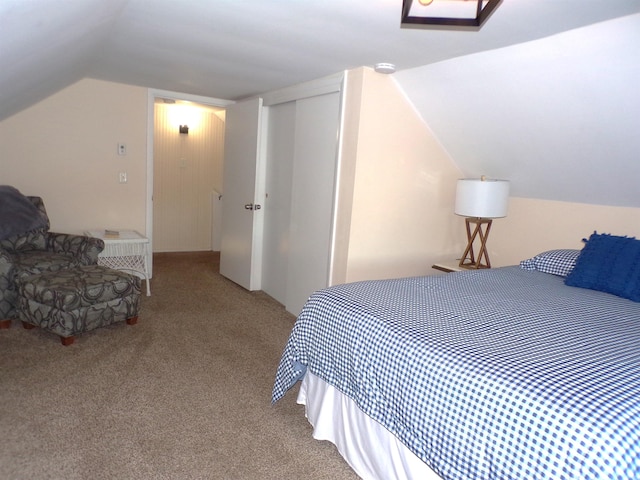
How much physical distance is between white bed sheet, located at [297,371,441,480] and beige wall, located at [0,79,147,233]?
10.1 ft

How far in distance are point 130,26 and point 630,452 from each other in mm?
2854

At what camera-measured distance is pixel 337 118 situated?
10.5 feet

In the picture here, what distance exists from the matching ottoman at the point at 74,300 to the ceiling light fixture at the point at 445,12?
252 cm

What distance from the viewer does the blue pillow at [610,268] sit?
2.36 metres

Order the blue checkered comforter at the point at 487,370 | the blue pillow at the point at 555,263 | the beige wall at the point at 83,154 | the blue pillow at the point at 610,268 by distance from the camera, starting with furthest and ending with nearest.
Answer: the beige wall at the point at 83,154, the blue pillow at the point at 555,263, the blue pillow at the point at 610,268, the blue checkered comforter at the point at 487,370

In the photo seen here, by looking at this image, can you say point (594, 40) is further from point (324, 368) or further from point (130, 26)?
point (130, 26)

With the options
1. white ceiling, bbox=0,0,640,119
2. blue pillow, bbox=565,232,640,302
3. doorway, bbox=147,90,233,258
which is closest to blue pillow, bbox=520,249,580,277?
blue pillow, bbox=565,232,640,302

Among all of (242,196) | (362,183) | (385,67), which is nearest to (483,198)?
(362,183)

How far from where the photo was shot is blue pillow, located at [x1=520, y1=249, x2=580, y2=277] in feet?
8.93

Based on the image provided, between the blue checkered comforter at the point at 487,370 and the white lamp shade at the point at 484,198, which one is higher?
the white lamp shade at the point at 484,198

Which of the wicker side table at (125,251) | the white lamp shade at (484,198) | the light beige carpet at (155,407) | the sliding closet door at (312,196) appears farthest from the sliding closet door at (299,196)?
the wicker side table at (125,251)

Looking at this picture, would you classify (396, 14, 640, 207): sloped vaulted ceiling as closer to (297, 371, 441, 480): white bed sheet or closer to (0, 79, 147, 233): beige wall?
(297, 371, 441, 480): white bed sheet

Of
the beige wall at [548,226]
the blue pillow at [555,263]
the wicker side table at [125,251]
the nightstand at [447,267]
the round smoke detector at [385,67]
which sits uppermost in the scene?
the round smoke detector at [385,67]

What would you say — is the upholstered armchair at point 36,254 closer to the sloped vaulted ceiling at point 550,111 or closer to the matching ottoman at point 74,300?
the matching ottoman at point 74,300
